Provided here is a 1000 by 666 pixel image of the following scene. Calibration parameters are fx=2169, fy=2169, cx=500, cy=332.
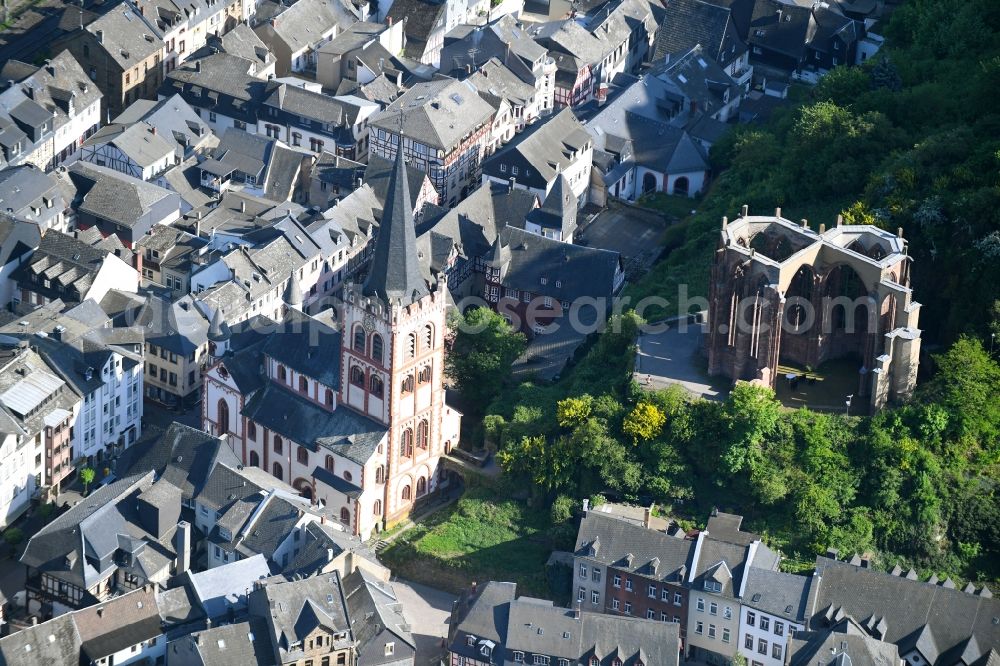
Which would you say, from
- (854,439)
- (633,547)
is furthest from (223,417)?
(854,439)

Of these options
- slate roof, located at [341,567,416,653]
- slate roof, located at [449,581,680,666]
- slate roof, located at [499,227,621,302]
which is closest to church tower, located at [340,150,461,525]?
slate roof, located at [341,567,416,653]

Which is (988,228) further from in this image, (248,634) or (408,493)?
(248,634)

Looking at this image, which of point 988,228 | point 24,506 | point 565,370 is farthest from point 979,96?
point 24,506

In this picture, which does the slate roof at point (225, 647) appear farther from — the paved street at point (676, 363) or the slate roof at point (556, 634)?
the paved street at point (676, 363)

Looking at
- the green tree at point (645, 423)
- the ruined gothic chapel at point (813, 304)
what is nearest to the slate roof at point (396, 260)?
the green tree at point (645, 423)

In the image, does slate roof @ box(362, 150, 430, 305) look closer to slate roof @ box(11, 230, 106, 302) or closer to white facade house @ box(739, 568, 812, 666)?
white facade house @ box(739, 568, 812, 666)
